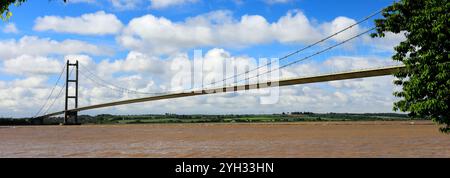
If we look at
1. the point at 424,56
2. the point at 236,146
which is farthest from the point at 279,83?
the point at 424,56

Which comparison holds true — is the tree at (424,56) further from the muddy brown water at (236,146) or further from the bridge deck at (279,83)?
the bridge deck at (279,83)

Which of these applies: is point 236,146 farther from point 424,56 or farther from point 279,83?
point 279,83

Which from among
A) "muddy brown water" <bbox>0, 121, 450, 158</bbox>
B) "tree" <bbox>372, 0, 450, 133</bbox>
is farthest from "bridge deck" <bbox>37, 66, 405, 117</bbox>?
"tree" <bbox>372, 0, 450, 133</bbox>

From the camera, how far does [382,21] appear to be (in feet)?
37.2

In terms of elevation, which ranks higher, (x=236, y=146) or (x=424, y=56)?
(x=424, y=56)

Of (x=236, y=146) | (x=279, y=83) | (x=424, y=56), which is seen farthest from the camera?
(x=279, y=83)

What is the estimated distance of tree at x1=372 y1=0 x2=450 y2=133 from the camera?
368 inches

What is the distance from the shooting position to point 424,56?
956cm

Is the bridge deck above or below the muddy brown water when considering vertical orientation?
above

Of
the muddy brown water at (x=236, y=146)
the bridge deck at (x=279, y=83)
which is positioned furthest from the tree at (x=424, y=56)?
the bridge deck at (x=279, y=83)

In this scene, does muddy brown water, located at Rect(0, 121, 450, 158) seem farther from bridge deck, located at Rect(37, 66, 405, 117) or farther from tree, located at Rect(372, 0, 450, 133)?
bridge deck, located at Rect(37, 66, 405, 117)

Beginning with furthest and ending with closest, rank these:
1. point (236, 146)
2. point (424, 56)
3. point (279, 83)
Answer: point (279, 83), point (236, 146), point (424, 56)
